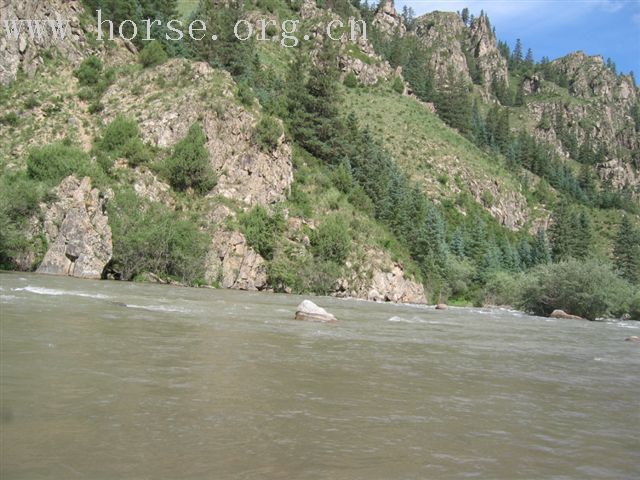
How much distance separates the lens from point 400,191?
88.2 m

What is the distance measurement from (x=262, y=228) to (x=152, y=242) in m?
13.0

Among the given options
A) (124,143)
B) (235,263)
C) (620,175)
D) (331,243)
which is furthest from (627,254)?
(620,175)

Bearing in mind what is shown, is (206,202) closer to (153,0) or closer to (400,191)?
(400,191)

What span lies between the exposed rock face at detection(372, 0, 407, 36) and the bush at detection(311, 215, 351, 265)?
144m

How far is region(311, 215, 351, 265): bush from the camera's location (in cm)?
6294

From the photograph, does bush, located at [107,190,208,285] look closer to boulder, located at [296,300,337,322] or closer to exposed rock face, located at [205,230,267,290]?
exposed rock face, located at [205,230,267,290]

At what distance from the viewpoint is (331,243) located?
63.1 m

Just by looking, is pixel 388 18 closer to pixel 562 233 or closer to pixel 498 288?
pixel 562 233

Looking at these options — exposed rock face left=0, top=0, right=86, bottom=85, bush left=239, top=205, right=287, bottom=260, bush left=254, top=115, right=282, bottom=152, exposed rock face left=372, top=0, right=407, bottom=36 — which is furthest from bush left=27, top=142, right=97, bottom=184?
exposed rock face left=372, top=0, right=407, bottom=36

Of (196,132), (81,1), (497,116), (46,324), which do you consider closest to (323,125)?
(196,132)

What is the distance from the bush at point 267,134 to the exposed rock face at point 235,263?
49.0 feet

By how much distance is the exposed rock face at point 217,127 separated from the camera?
2566 inches

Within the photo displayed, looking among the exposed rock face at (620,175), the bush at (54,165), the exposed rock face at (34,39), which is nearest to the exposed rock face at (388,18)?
the exposed rock face at (620,175)

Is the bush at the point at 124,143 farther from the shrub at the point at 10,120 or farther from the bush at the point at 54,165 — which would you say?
the shrub at the point at 10,120
